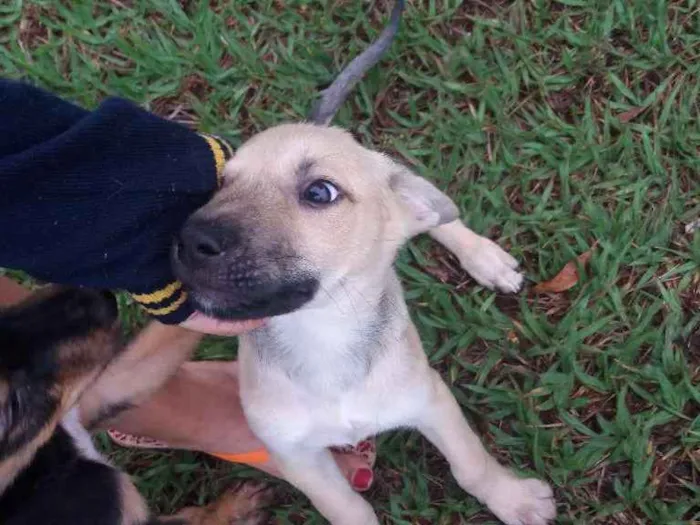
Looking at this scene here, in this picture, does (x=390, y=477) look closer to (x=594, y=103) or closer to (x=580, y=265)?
(x=580, y=265)

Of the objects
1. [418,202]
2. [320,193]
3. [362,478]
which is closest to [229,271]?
[320,193]

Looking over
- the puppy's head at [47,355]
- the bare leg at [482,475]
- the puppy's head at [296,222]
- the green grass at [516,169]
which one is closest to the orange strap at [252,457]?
the green grass at [516,169]

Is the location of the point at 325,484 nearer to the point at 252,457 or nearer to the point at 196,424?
the point at 252,457

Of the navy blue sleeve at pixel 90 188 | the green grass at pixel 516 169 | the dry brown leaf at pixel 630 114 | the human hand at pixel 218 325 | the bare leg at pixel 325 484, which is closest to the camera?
the navy blue sleeve at pixel 90 188

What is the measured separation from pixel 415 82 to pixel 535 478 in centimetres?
225

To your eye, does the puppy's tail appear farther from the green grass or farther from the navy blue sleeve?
the navy blue sleeve

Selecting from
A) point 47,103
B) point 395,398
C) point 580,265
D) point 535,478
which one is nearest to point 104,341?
point 47,103

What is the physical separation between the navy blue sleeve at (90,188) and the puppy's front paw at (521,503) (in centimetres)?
196

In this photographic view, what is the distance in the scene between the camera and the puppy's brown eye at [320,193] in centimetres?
254

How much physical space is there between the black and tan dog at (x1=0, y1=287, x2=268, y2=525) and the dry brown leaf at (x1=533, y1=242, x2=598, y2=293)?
A: 6.50ft

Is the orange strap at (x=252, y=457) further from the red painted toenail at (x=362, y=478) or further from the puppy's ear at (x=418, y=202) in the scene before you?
the puppy's ear at (x=418, y=202)

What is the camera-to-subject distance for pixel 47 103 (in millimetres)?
2314

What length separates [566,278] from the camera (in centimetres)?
389

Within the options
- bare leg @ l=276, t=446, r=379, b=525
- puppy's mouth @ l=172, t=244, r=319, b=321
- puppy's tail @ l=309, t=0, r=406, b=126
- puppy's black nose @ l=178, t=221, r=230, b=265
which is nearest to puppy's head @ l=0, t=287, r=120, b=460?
puppy's mouth @ l=172, t=244, r=319, b=321
